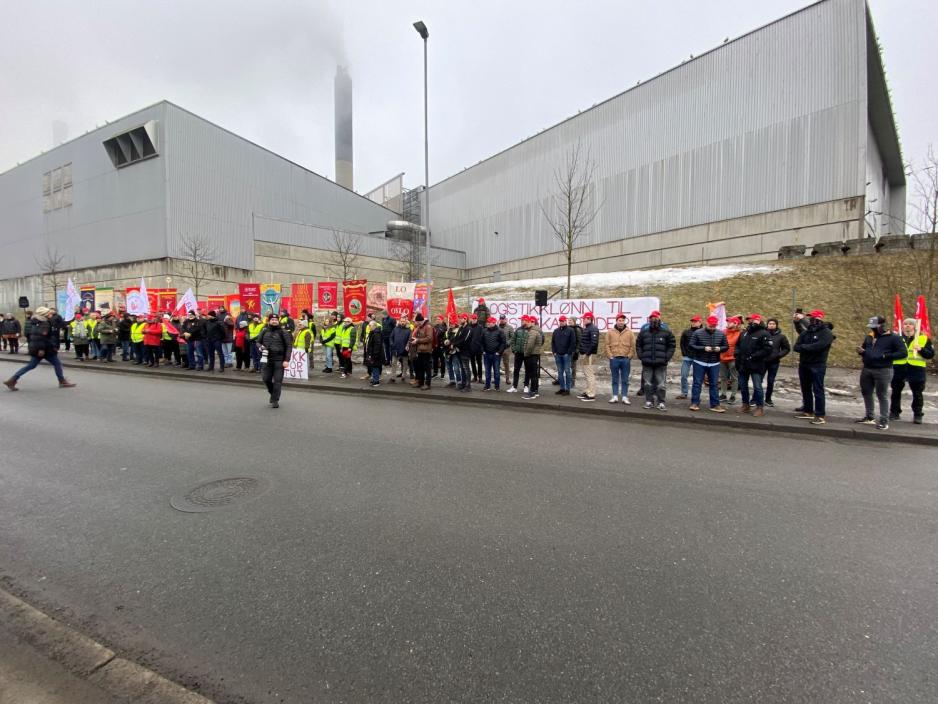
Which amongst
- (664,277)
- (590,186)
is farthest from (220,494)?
(590,186)

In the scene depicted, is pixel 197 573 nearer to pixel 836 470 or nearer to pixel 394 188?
pixel 836 470

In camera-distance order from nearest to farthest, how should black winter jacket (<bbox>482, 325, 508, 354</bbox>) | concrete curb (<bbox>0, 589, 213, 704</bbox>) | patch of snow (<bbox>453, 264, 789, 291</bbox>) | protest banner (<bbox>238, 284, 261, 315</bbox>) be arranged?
1. concrete curb (<bbox>0, 589, 213, 704</bbox>)
2. black winter jacket (<bbox>482, 325, 508, 354</bbox>)
3. protest banner (<bbox>238, 284, 261, 315</bbox>)
4. patch of snow (<bbox>453, 264, 789, 291</bbox>)

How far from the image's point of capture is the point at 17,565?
10.1ft

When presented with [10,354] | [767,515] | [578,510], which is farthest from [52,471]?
[10,354]

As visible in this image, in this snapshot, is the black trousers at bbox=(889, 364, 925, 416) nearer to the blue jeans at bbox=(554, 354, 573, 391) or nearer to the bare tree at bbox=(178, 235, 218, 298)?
the blue jeans at bbox=(554, 354, 573, 391)

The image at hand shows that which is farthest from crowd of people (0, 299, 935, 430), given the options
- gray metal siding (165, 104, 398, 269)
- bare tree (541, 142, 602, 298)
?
bare tree (541, 142, 602, 298)

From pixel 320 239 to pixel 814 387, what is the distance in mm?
38727

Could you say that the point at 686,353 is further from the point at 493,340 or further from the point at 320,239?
the point at 320,239

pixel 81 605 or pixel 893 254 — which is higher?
pixel 893 254

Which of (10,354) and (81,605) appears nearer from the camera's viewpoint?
(81,605)

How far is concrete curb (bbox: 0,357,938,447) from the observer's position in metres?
6.94

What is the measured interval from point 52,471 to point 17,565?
2.45 metres

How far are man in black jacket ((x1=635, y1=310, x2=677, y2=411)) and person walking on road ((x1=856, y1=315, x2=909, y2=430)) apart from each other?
295 centimetres

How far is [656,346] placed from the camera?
→ 8797 millimetres
